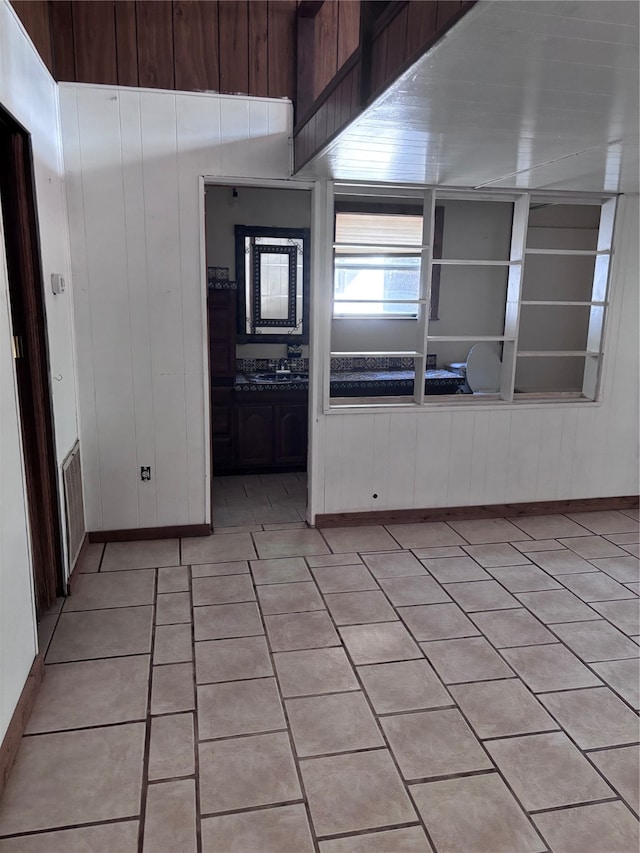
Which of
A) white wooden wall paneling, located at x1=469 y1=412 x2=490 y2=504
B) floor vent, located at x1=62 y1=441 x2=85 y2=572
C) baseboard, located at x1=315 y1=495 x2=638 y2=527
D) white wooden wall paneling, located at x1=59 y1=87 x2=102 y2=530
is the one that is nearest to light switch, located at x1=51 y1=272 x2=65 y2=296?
white wooden wall paneling, located at x1=59 y1=87 x2=102 y2=530

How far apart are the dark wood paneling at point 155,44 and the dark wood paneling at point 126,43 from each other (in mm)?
22

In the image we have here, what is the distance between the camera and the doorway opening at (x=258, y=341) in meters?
4.97

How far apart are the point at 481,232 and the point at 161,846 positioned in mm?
5406

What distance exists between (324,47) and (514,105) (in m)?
1.91

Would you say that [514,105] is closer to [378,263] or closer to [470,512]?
[470,512]

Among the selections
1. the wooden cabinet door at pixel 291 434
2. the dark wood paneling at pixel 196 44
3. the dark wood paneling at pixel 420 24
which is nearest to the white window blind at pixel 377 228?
the wooden cabinet door at pixel 291 434

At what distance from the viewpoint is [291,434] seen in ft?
17.1

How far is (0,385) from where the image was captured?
2.03 metres

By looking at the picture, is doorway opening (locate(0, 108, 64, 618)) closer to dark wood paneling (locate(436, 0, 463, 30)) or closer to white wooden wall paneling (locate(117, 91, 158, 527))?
white wooden wall paneling (locate(117, 91, 158, 527))

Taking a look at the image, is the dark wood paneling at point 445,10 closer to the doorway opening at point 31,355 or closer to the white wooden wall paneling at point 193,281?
the doorway opening at point 31,355

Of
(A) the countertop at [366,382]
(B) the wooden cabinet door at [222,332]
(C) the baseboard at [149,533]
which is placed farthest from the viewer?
(A) the countertop at [366,382]

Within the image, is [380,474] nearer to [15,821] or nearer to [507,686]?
[507,686]

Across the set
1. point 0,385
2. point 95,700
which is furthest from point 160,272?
point 95,700

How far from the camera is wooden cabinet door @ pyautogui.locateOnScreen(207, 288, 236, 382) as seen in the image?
491 cm
